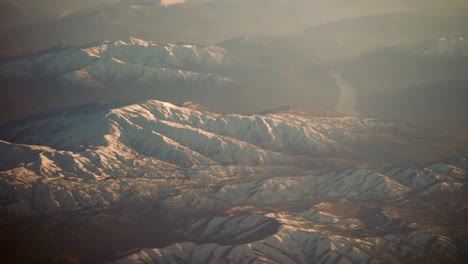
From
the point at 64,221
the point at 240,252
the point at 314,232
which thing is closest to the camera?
the point at 240,252

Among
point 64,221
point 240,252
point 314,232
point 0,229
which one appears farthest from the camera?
point 64,221

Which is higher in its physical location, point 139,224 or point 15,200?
point 15,200

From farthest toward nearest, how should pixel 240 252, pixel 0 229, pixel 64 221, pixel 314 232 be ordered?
pixel 64 221, pixel 0 229, pixel 314 232, pixel 240 252

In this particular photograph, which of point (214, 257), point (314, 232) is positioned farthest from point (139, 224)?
point (314, 232)

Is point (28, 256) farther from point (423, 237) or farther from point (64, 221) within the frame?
point (423, 237)

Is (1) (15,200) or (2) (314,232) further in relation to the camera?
(1) (15,200)

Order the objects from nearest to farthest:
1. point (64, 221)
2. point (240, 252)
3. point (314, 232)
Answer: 1. point (240, 252)
2. point (314, 232)
3. point (64, 221)

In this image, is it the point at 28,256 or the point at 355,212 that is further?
the point at 355,212

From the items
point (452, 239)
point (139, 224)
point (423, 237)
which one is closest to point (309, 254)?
point (423, 237)

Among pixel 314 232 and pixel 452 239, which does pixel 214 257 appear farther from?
pixel 452 239
